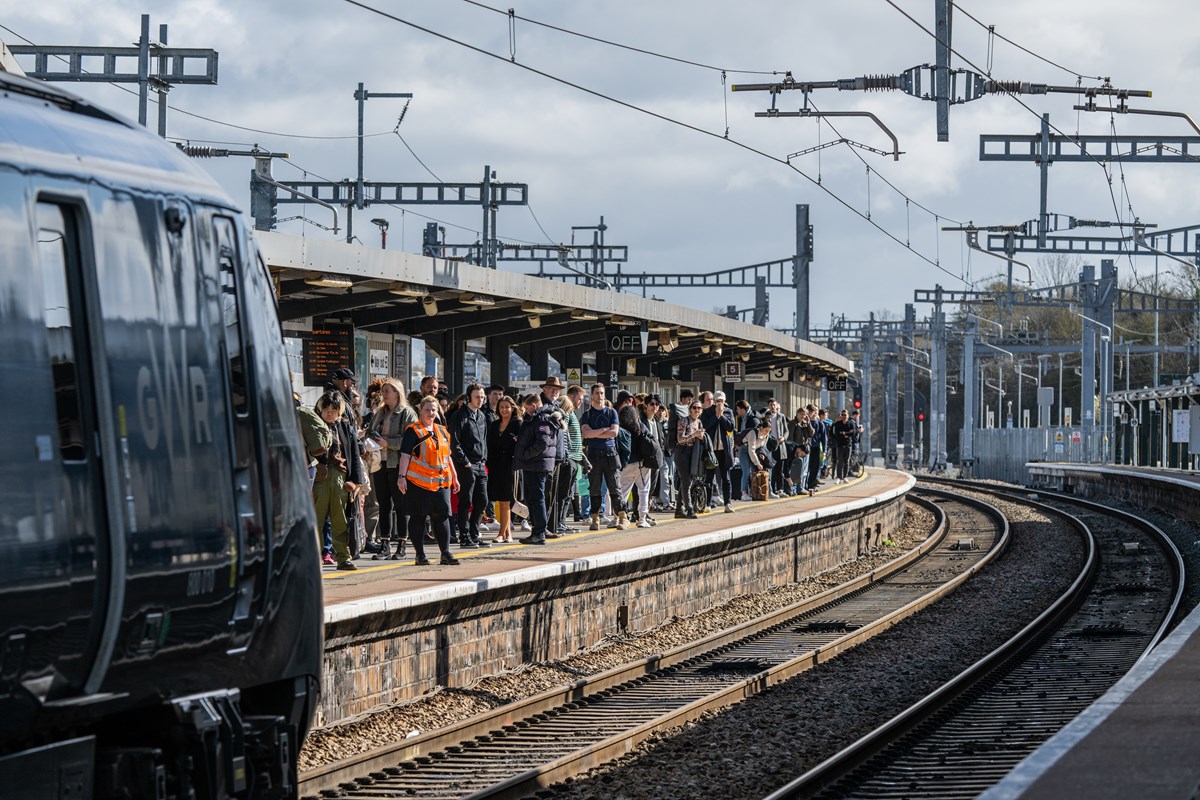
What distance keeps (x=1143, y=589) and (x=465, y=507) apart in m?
10.3

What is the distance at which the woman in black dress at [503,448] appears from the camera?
55.2ft

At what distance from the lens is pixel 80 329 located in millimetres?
5559

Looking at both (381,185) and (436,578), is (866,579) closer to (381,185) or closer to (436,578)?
(436,578)

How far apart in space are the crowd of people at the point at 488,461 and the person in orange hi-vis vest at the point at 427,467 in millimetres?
11

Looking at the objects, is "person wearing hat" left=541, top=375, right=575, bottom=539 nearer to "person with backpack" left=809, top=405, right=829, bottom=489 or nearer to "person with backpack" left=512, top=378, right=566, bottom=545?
"person with backpack" left=512, top=378, right=566, bottom=545

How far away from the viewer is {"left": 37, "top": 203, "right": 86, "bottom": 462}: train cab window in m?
5.37

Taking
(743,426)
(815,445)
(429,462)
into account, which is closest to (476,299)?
(429,462)

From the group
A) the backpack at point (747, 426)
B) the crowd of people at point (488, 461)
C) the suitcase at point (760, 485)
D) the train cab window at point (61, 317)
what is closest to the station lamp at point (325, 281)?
the crowd of people at point (488, 461)

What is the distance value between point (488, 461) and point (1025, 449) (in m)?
49.4

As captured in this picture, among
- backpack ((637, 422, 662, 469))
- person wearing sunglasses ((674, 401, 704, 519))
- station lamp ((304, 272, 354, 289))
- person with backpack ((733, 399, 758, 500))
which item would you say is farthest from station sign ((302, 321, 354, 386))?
person with backpack ((733, 399, 758, 500))

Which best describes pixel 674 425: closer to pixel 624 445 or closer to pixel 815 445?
pixel 624 445

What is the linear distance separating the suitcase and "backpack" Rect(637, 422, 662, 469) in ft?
21.9

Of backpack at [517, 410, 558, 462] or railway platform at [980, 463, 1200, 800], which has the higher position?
backpack at [517, 410, 558, 462]

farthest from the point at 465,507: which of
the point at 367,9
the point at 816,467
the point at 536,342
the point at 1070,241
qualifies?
the point at 1070,241
